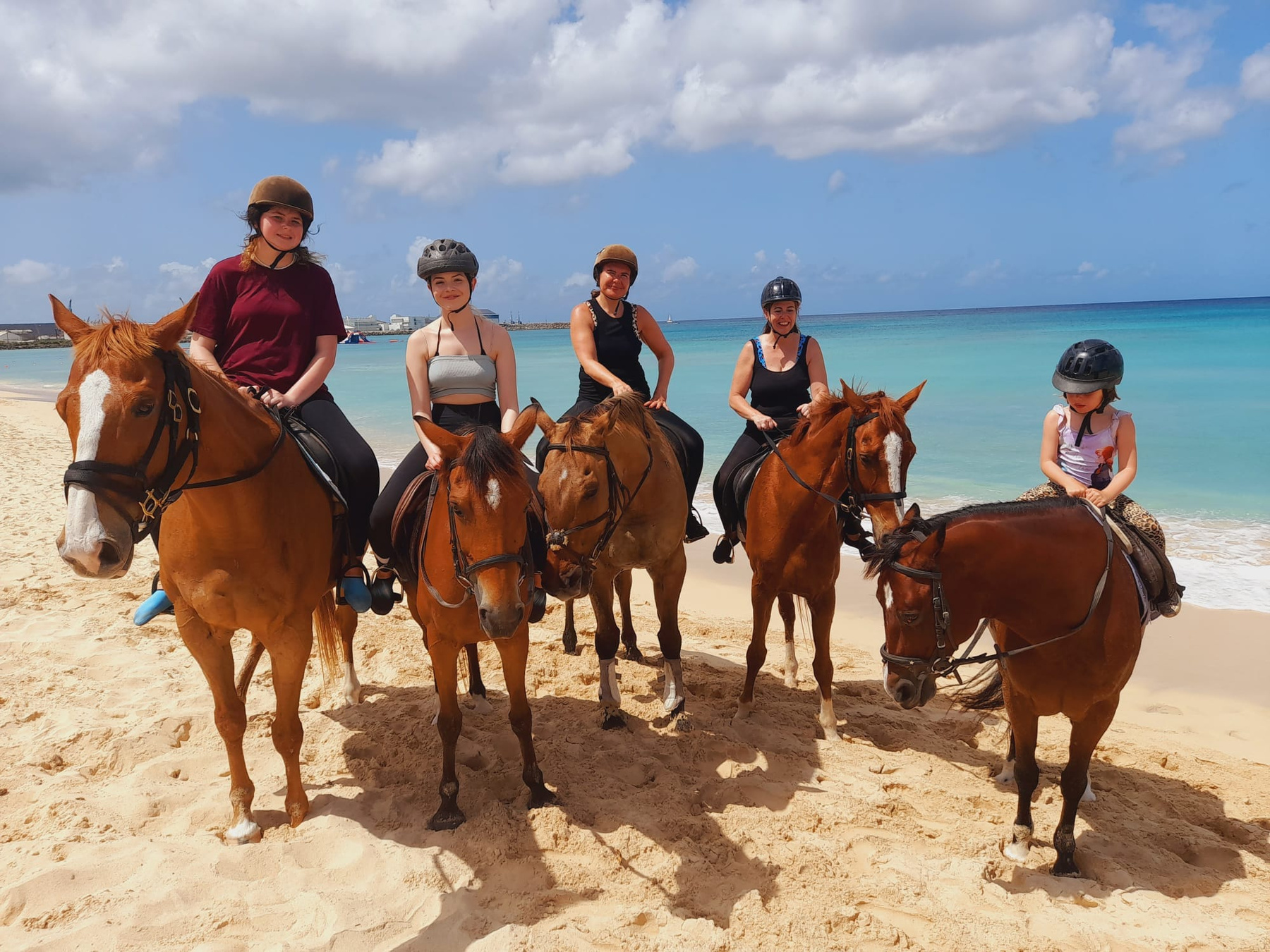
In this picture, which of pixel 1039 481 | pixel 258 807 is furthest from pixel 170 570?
pixel 1039 481

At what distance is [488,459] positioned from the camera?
3.00m

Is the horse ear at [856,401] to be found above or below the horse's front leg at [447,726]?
above

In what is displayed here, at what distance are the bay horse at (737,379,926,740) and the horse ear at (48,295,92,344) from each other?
331 cm

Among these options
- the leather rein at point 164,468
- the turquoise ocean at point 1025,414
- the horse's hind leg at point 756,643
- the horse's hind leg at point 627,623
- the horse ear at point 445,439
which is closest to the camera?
the leather rein at point 164,468

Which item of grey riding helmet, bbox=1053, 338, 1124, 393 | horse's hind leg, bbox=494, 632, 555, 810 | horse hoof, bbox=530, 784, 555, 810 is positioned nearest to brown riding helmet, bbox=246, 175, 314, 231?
horse's hind leg, bbox=494, 632, 555, 810

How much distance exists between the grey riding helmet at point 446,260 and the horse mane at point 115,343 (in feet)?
5.22

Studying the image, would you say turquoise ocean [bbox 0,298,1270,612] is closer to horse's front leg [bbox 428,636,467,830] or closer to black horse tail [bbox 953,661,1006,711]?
black horse tail [bbox 953,661,1006,711]

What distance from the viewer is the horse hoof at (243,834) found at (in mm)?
3396

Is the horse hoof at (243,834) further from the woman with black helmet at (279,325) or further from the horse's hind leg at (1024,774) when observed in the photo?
the horse's hind leg at (1024,774)

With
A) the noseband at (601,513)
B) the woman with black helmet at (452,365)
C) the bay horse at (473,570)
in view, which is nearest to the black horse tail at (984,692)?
the noseband at (601,513)

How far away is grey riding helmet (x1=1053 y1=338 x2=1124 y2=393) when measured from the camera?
373 cm

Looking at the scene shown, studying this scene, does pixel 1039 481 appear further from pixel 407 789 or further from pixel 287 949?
pixel 287 949

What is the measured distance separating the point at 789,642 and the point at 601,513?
93.1 inches

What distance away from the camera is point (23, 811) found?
3.45 metres
